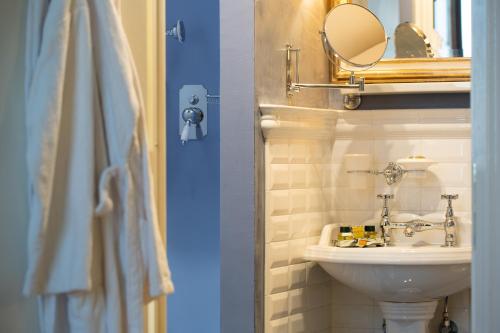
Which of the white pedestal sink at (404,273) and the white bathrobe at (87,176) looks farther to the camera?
the white pedestal sink at (404,273)

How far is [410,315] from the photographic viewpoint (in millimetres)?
3502

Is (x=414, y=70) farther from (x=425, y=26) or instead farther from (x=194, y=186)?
(x=194, y=186)

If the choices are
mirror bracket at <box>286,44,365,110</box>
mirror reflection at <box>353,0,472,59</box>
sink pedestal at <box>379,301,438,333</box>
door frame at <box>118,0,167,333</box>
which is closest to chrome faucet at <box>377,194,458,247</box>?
sink pedestal at <box>379,301,438,333</box>

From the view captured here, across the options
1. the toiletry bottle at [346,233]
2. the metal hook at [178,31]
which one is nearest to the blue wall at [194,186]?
the metal hook at [178,31]

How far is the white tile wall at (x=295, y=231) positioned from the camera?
3.35m

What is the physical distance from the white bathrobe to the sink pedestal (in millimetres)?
1769

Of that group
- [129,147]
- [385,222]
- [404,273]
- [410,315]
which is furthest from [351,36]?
[129,147]

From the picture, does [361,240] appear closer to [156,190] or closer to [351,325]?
[351,325]

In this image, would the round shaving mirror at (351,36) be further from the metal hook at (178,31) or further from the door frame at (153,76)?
the door frame at (153,76)

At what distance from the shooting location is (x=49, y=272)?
1827mm

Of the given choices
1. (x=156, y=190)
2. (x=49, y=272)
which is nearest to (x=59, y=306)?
(x=49, y=272)

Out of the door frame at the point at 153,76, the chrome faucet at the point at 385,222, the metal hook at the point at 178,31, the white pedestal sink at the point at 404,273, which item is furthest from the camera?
the metal hook at the point at 178,31

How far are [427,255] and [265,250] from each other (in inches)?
22.5

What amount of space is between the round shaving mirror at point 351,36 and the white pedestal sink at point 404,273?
728mm
